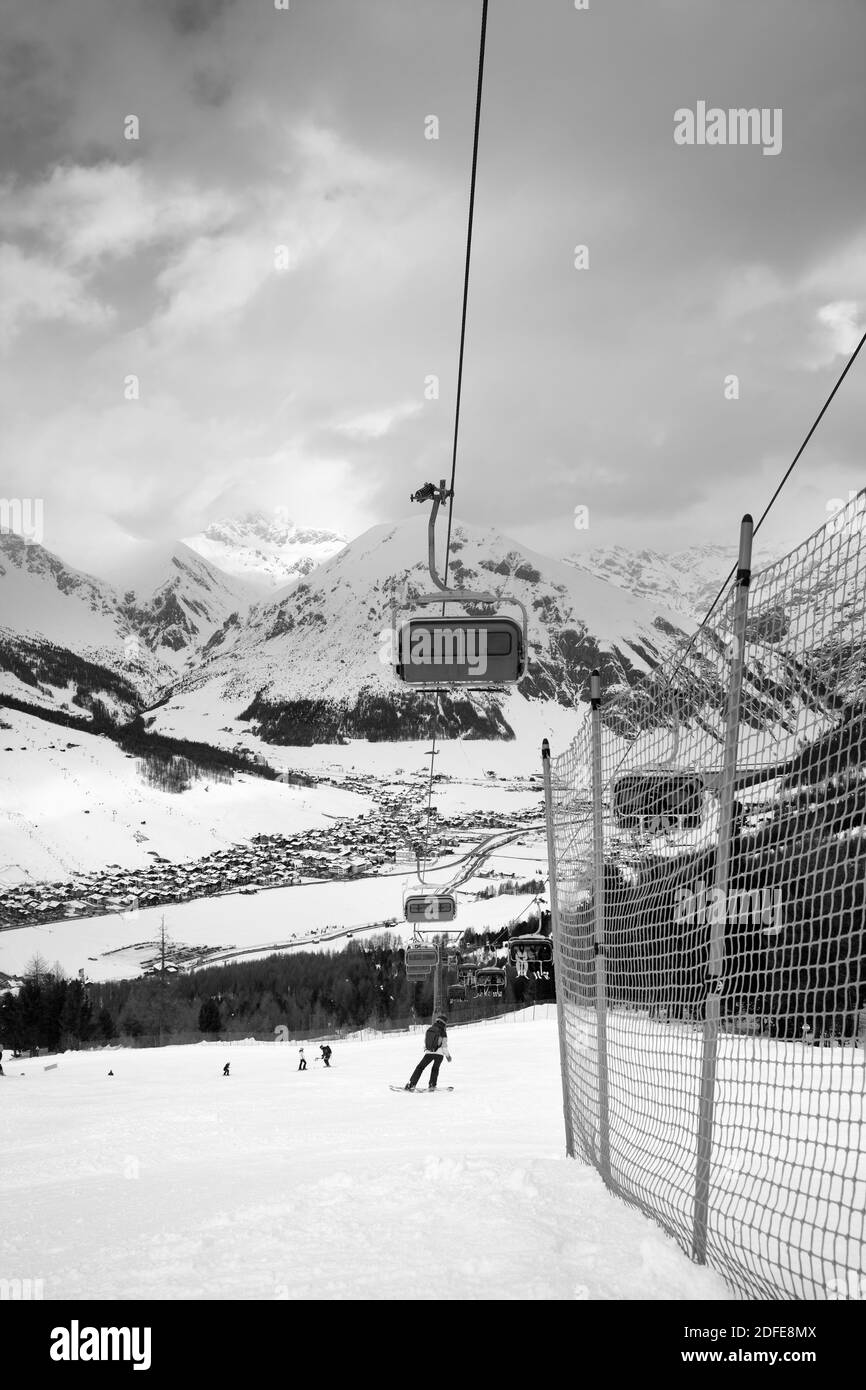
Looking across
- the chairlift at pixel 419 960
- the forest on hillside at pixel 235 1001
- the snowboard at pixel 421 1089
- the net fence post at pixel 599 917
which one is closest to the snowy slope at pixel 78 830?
the forest on hillside at pixel 235 1001

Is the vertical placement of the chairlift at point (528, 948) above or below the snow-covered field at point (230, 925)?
above

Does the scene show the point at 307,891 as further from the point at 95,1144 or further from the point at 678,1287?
the point at 678,1287

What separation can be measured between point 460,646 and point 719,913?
4318 millimetres

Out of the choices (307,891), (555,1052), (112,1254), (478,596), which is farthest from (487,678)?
(307,891)

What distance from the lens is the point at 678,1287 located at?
12.3ft

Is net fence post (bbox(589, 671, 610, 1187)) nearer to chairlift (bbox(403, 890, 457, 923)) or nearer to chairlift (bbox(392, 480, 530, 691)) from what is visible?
chairlift (bbox(392, 480, 530, 691))

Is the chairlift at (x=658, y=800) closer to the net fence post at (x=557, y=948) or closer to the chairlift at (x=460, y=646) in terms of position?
the net fence post at (x=557, y=948)

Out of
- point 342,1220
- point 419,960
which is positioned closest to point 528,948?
point 342,1220

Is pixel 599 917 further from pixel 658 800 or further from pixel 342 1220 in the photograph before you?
pixel 342 1220

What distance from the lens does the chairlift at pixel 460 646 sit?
8.05 m

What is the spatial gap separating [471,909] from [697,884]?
388 ft

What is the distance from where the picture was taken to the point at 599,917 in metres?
5.97

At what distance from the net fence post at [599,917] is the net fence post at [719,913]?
5.29ft

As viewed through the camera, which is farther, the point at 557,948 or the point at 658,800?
the point at 557,948
